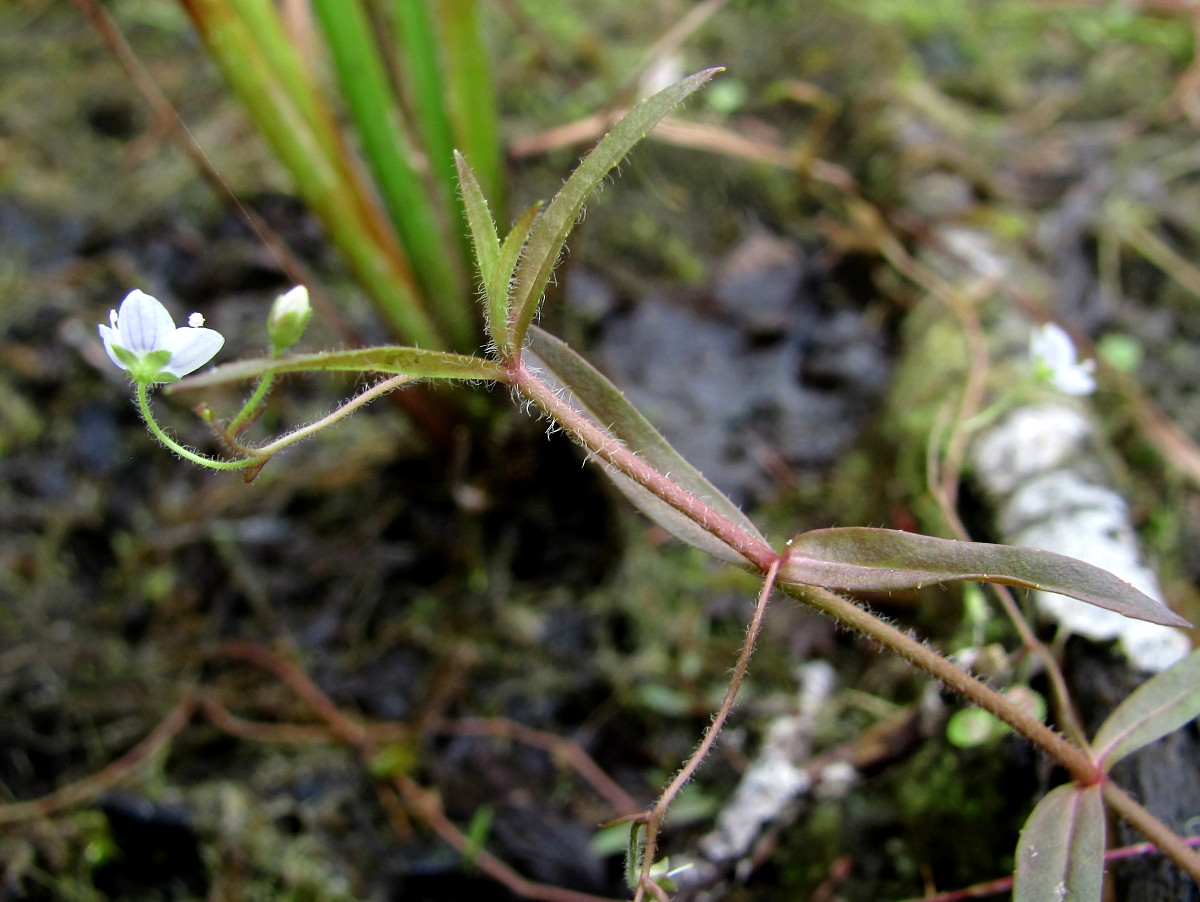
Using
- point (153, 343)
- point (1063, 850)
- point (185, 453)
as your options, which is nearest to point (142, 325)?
point (153, 343)

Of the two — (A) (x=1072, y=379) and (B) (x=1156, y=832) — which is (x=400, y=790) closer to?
(B) (x=1156, y=832)

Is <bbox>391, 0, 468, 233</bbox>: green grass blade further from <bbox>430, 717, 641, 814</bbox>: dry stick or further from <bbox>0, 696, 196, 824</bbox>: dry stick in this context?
<bbox>0, 696, 196, 824</bbox>: dry stick

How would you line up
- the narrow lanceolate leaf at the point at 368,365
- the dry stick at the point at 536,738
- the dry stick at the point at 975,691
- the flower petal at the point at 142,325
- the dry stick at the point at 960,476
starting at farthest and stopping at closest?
the dry stick at the point at 536,738 → the dry stick at the point at 960,476 → the dry stick at the point at 975,691 → the flower petal at the point at 142,325 → the narrow lanceolate leaf at the point at 368,365

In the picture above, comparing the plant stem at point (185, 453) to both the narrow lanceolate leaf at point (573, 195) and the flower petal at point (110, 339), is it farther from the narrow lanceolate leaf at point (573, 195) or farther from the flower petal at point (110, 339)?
the narrow lanceolate leaf at point (573, 195)

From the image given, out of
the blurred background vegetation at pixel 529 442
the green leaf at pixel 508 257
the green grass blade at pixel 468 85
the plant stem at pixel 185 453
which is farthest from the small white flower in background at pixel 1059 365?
the plant stem at pixel 185 453

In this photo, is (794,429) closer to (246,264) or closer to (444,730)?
(444,730)

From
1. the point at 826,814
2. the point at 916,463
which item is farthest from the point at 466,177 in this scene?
the point at 916,463

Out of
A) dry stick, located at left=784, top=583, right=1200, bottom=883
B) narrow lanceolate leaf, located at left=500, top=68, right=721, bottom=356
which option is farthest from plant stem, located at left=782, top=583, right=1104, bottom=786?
narrow lanceolate leaf, located at left=500, top=68, right=721, bottom=356
